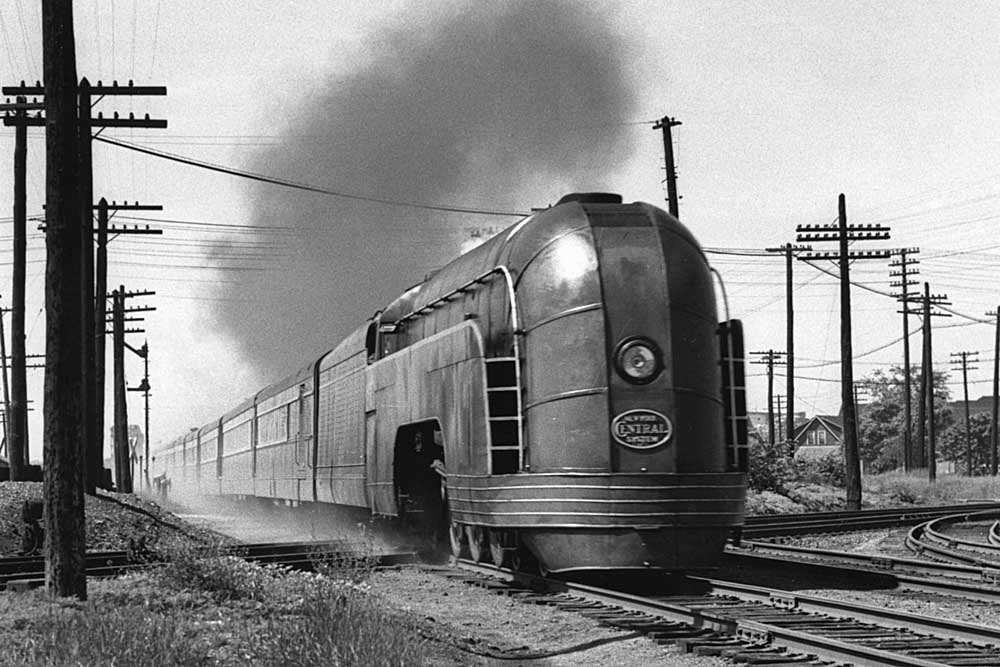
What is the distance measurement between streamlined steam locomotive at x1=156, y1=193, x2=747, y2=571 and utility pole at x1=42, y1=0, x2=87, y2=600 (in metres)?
3.87

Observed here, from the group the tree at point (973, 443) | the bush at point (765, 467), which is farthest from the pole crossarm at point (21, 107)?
the tree at point (973, 443)

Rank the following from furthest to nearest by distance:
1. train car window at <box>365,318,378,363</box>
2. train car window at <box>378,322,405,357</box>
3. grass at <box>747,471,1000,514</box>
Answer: grass at <box>747,471,1000,514</box> → train car window at <box>365,318,378,363</box> → train car window at <box>378,322,405,357</box>

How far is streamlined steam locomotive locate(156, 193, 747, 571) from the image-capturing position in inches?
468

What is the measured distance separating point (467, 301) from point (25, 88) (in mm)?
19577

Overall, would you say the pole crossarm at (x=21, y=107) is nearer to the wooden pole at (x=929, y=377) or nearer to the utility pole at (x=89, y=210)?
the utility pole at (x=89, y=210)

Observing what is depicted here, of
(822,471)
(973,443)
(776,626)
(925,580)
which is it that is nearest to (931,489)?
(822,471)

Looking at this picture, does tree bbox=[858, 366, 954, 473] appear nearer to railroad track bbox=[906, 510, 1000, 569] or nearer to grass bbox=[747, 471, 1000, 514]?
grass bbox=[747, 471, 1000, 514]

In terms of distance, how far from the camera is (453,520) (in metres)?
14.7

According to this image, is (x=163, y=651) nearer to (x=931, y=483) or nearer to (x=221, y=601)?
(x=221, y=601)

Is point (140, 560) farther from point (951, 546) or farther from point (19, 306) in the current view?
point (19, 306)

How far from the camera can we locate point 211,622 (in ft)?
33.9

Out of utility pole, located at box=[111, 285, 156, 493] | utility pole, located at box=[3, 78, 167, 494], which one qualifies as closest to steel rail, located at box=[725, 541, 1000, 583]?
utility pole, located at box=[3, 78, 167, 494]

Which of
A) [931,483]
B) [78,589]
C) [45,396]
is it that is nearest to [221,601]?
[78,589]

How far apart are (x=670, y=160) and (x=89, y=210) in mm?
13276
